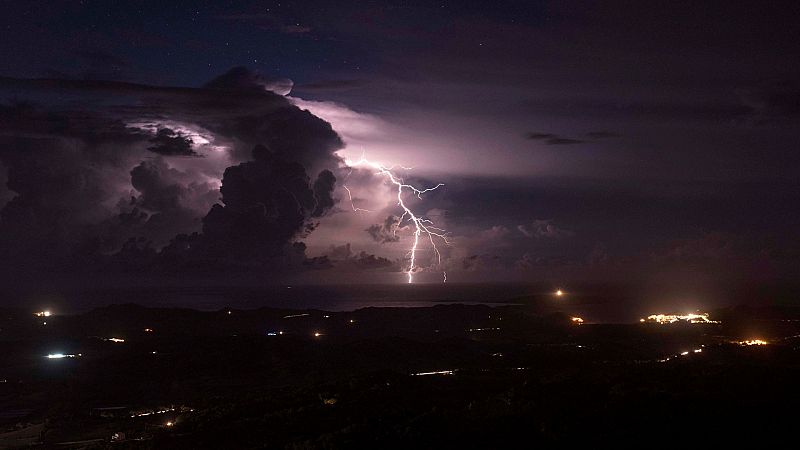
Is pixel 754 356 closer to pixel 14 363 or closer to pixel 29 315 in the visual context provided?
pixel 14 363

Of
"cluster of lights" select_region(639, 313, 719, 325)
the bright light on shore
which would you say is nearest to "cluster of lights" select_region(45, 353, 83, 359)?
the bright light on shore

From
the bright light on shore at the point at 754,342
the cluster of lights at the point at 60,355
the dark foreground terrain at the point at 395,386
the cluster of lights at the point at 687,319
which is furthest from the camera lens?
the cluster of lights at the point at 687,319

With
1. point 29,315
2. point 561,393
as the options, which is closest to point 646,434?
point 561,393

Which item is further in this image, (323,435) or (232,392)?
(232,392)

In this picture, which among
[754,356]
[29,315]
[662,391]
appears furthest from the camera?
[29,315]

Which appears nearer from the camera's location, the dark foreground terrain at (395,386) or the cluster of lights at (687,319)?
the dark foreground terrain at (395,386)

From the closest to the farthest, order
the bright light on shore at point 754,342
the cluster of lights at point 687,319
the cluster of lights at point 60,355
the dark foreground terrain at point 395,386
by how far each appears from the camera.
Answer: the dark foreground terrain at point 395,386, the cluster of lights at point 60,355, the bright light on shore at point 754,342, the cluster of lights at point 687,319

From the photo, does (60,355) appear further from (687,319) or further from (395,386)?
(687,319)

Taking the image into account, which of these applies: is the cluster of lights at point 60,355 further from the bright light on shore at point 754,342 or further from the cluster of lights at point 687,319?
the cluster of lights at point 687,319

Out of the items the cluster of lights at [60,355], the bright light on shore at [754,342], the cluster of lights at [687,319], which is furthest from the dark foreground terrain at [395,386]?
the cluster of lights at [687,319]
